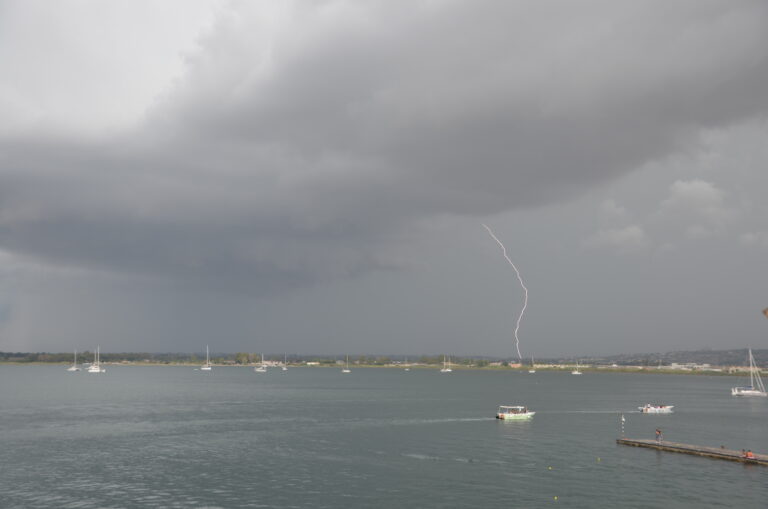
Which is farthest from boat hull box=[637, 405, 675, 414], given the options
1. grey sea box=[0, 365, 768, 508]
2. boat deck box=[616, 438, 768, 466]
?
boat deck box=[616, 438, 768, 466]

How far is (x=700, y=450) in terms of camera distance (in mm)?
105938

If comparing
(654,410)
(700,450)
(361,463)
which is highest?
(361,463)

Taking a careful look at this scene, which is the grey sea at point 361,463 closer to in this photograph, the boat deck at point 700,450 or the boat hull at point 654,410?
the boat deck at point 700,450

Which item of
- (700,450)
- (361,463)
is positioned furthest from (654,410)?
(361,463)

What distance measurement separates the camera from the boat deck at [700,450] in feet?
321

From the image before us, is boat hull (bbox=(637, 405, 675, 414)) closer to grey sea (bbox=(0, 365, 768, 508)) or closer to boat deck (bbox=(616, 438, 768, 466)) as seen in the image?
grey sea (bbox=(0, 365, 768, 508))

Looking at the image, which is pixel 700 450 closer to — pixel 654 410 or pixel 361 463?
pixel 361 463

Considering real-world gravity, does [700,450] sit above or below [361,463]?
below

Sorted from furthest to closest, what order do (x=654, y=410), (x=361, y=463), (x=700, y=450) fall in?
(x=654, y=410)
(x=700, y=450)
(x=361, y=463)

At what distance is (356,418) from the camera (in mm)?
161875

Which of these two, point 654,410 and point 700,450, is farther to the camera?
point 654,410

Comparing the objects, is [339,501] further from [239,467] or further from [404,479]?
[239,467]

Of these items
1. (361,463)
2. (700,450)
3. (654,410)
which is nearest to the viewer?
(361,463)

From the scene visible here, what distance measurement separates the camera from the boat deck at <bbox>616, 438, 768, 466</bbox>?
97750mm
